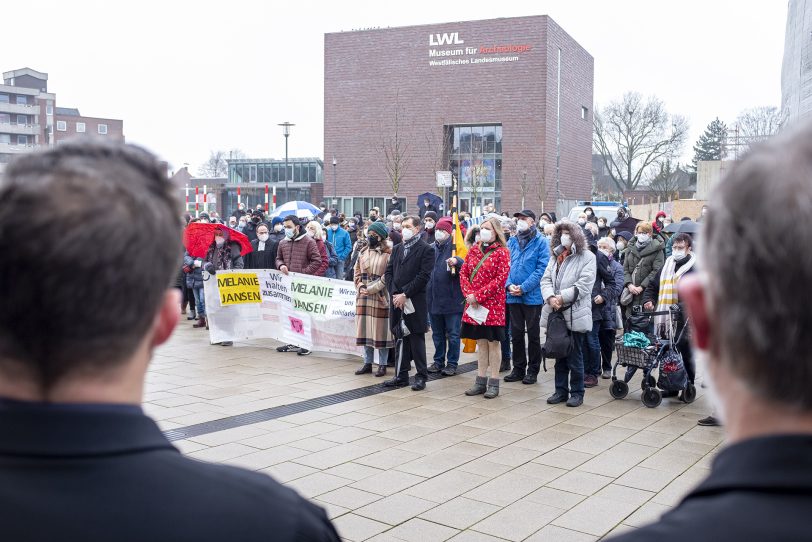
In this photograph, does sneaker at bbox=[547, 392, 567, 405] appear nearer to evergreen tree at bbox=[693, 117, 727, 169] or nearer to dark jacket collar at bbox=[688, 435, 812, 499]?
dark jacket collar at bbox=[688, 435, 812, 499]

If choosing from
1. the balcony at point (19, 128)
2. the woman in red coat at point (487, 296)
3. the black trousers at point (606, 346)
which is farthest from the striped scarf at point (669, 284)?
the balcony at point (19, 128)

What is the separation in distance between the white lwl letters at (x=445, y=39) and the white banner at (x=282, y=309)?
155 ft

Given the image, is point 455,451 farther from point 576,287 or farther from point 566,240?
point 566,240

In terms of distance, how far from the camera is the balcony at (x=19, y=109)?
342 ft

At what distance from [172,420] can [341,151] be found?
53969mm

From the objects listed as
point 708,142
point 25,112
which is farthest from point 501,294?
point 25,112

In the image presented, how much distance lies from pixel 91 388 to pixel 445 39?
194 ft

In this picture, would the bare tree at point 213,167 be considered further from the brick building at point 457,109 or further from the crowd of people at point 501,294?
the crowd of people at point 501,294

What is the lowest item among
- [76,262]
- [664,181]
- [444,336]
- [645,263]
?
[444,336]

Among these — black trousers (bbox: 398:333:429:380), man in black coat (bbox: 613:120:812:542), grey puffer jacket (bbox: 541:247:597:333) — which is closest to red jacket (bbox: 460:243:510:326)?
grey puffer jacket (bbox: 541:247:597:333)

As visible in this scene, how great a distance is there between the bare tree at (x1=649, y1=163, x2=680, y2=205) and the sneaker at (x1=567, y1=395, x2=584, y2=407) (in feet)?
215

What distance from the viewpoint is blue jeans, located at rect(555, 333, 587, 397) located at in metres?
9.30

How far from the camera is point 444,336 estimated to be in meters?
A: 11.4

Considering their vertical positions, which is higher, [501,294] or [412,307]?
[501,294]
